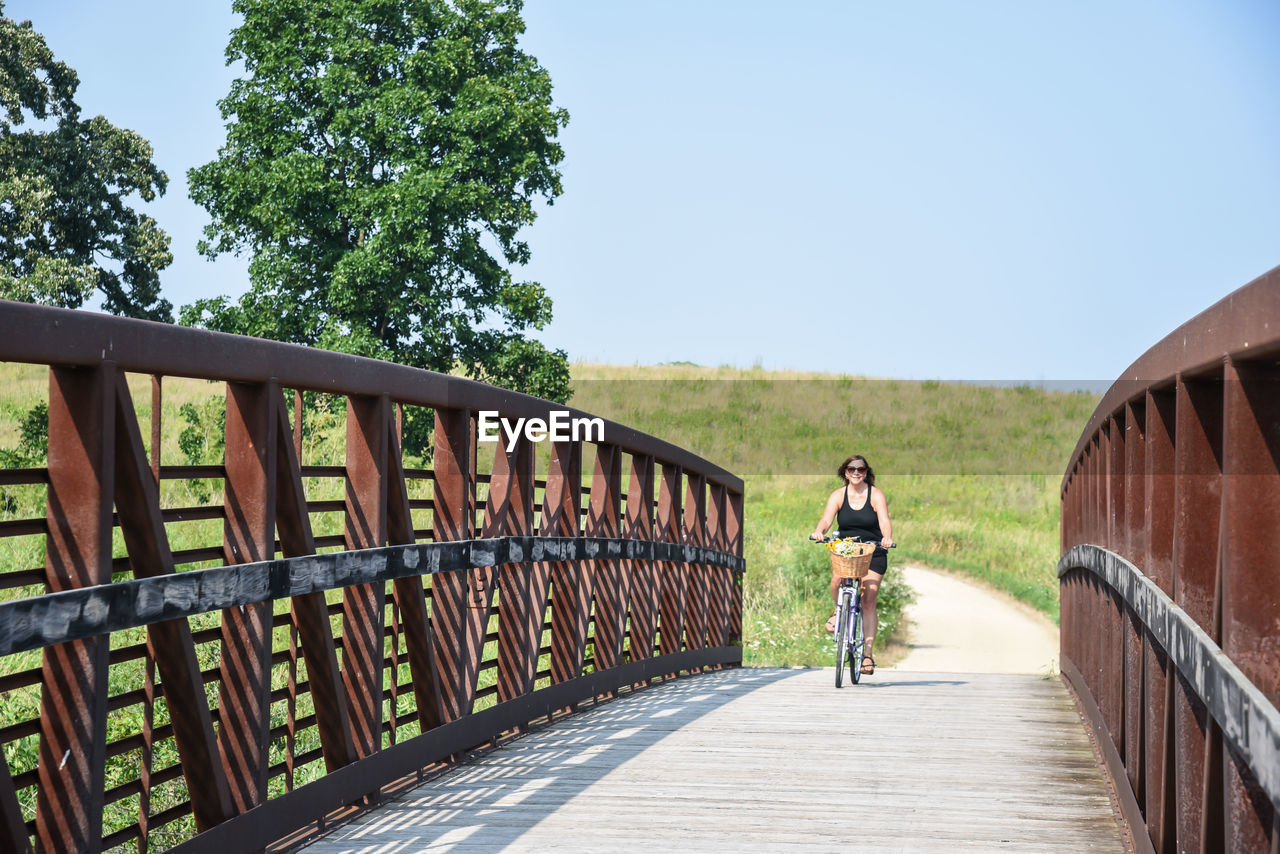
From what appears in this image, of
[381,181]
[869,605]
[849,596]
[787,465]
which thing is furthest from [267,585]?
[787,465]

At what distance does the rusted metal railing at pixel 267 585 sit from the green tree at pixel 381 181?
58.9 ft

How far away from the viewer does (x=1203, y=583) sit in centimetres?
346

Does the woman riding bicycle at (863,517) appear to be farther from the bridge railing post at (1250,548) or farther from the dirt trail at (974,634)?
the dirt trail at (974,634)

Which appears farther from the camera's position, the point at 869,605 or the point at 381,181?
the point at 381,181

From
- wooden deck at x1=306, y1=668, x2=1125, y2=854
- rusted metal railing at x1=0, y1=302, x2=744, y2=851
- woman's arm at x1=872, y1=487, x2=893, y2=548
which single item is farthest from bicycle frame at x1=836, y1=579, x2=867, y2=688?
rusted metal railing at x1=0, y1=302, x2=744, y2=851

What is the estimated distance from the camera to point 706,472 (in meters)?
11.7

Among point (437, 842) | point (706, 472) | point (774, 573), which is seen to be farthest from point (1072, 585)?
point (774, 573)

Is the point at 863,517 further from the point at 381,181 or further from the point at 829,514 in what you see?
the point at 381,181

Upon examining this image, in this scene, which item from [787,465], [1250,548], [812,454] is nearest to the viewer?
[1250,548]

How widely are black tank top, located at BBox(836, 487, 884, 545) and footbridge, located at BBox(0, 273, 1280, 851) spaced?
137cm

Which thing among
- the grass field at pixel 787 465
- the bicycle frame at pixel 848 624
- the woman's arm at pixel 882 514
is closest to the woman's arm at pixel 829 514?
the woman's arm at pixel 882 514

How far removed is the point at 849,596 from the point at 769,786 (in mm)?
4514

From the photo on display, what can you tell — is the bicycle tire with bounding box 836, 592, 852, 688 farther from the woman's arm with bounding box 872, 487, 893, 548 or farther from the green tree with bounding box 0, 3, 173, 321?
the green tree with bounding box 0, 3, 173, 321

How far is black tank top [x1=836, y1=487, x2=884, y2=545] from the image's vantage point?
1027cm
